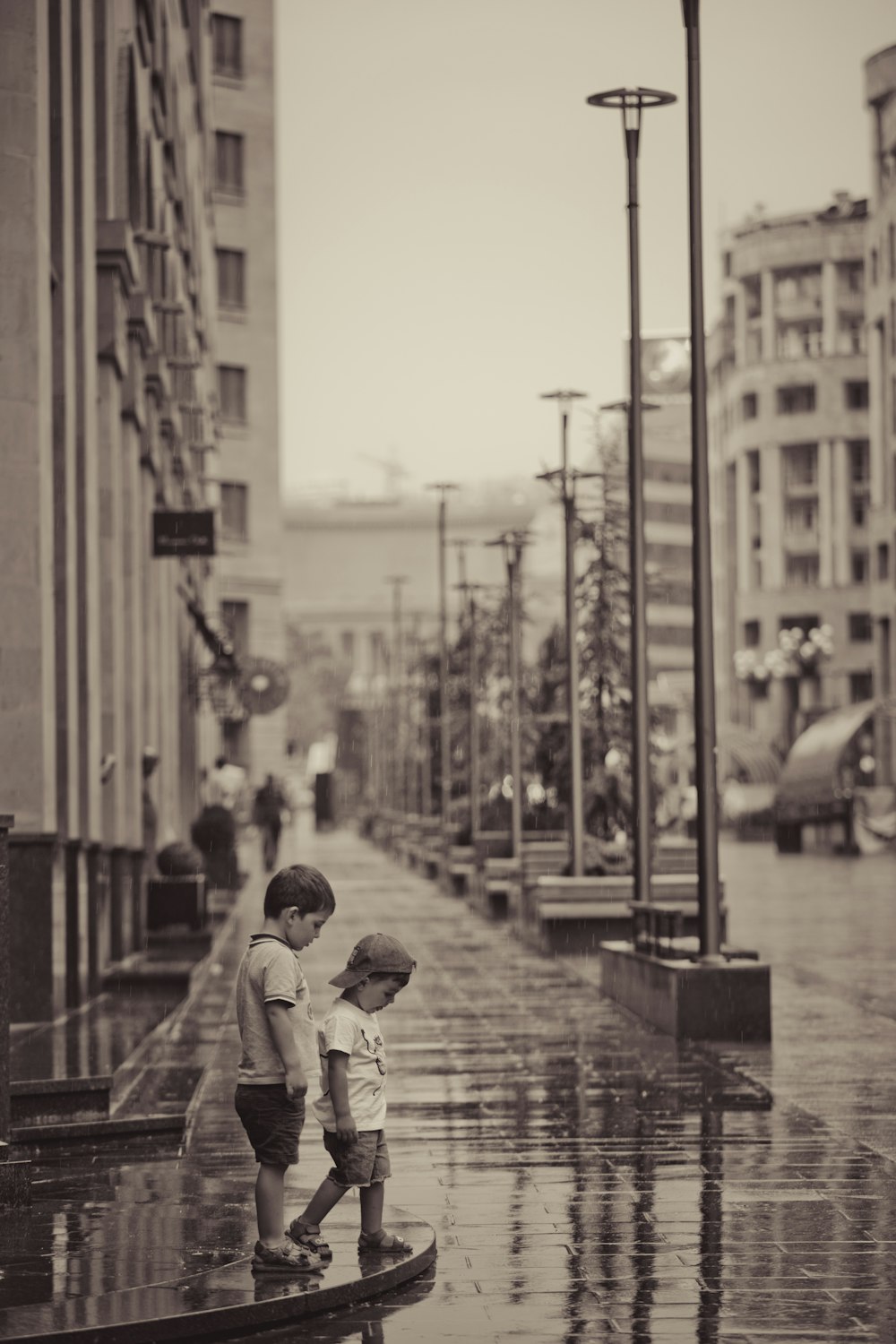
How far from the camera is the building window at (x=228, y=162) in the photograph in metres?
87.9

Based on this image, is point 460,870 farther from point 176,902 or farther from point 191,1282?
point 191,1282

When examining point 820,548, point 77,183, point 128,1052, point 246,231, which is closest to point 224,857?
point 77,183

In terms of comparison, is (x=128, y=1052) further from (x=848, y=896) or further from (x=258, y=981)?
(x=848, y=896)

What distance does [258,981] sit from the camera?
799 cm

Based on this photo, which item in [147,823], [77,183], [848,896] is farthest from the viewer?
[848,896]

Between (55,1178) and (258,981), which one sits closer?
(258,981)

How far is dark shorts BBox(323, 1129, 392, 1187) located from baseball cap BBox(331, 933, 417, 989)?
0.50m

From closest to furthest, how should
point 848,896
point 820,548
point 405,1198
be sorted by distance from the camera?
point 405,1198 → point 848,896 → point 820,548

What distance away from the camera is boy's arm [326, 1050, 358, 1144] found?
817 centimetres

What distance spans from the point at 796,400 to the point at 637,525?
126135 millimetres

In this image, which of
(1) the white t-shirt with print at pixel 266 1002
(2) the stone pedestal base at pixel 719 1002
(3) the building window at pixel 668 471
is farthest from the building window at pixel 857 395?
(1) the white t-shirt with print at pixel 266 1002

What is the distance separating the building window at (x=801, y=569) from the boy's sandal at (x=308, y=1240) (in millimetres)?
138877

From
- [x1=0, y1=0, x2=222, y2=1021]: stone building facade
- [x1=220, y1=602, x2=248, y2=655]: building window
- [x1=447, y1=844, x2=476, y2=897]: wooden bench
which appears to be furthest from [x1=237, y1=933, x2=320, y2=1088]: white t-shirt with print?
[x1=220, y1=602, x2=248, y2=655]: building window

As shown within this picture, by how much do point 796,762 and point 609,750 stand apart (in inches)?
1478
